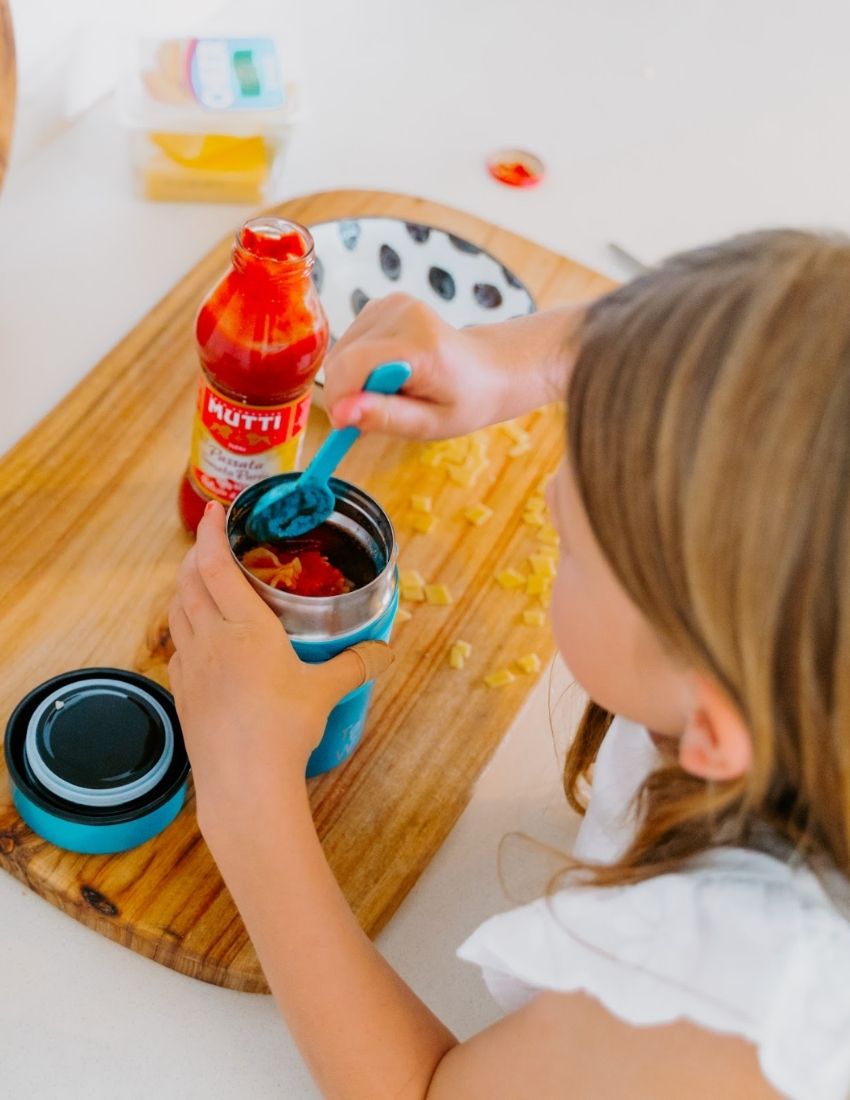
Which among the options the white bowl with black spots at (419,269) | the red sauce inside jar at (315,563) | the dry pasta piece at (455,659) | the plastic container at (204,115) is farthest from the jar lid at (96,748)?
the plastic container at (204,115)

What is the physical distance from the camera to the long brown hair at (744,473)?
1.45 ft

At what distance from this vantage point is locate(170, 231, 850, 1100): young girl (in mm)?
451

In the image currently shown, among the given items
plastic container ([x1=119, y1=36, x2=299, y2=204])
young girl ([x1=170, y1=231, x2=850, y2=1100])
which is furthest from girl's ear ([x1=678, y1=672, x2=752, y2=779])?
plastic container ([x1=119, y1=36, x2=299, y2=204])

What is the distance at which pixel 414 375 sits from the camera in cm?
79

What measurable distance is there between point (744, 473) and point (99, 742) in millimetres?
427

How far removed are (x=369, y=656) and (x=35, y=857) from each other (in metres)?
0.22

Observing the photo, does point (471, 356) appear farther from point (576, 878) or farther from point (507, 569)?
point (576, 878)

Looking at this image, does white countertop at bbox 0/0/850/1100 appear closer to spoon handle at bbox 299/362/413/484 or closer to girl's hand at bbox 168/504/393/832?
girl's hand at bbox 168/504/393/832

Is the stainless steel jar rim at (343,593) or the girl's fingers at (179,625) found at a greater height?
the stainless steel jar rim at (343,593)

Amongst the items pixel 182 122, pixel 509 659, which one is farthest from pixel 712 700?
pixel 182 122

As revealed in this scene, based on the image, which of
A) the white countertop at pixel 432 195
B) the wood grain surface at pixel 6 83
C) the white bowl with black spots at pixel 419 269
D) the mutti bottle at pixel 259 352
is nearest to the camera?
the white countertop at pixel 432 195

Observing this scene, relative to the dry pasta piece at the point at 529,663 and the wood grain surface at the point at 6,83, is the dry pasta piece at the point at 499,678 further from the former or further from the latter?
the wood grain surface at the point at 6,83

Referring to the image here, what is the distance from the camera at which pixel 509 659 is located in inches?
33.6

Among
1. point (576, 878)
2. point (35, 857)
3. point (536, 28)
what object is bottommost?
point (35, 857)
